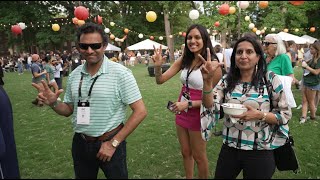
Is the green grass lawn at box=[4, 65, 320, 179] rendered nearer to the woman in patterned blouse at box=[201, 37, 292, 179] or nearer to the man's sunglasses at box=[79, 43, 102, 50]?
the woman in patterned blouse at box=[201, 37, 292, 179]

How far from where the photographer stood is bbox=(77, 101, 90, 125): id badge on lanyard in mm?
2227

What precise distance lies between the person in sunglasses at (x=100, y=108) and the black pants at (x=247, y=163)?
76cm

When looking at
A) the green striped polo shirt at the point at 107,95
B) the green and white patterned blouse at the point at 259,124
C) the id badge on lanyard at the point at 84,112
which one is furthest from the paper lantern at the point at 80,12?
the green and white patterned blouse at the point at 259,124

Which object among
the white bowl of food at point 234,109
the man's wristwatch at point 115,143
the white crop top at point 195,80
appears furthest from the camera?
the white crop top at point 195,80

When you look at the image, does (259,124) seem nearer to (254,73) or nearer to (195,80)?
(254,73)

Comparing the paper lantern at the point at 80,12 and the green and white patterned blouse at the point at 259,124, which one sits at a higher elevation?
the paper lantern at the point at 80,12

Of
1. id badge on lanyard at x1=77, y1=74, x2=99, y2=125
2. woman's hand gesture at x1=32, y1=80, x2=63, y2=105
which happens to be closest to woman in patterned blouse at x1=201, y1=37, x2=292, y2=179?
id badge on lanyard at x1=77, y1=74, x2=99, y2=125

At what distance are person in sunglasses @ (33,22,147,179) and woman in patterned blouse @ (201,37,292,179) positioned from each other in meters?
0.63

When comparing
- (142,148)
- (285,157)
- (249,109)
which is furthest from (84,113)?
(142,148)

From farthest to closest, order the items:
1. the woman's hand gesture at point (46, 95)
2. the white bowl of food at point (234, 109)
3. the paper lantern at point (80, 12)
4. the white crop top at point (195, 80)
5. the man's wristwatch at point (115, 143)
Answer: the paper lantern at point (80, 12) < the white crop top at point (195, 80) < the woman's hand gesture at point (46, 95) < the man's wristwatch at point (115, 143) < the white bowl of food at point (234, 109)

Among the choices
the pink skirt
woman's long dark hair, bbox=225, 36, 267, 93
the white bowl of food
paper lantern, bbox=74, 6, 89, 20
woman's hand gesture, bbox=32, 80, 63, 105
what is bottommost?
the pink skirt

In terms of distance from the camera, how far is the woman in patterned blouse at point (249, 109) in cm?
222

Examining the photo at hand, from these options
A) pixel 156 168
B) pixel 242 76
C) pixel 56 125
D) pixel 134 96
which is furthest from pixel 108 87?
pixel 56 125

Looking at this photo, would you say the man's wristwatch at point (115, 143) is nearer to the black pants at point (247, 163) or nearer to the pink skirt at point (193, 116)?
the black pants at point (247, 163)
